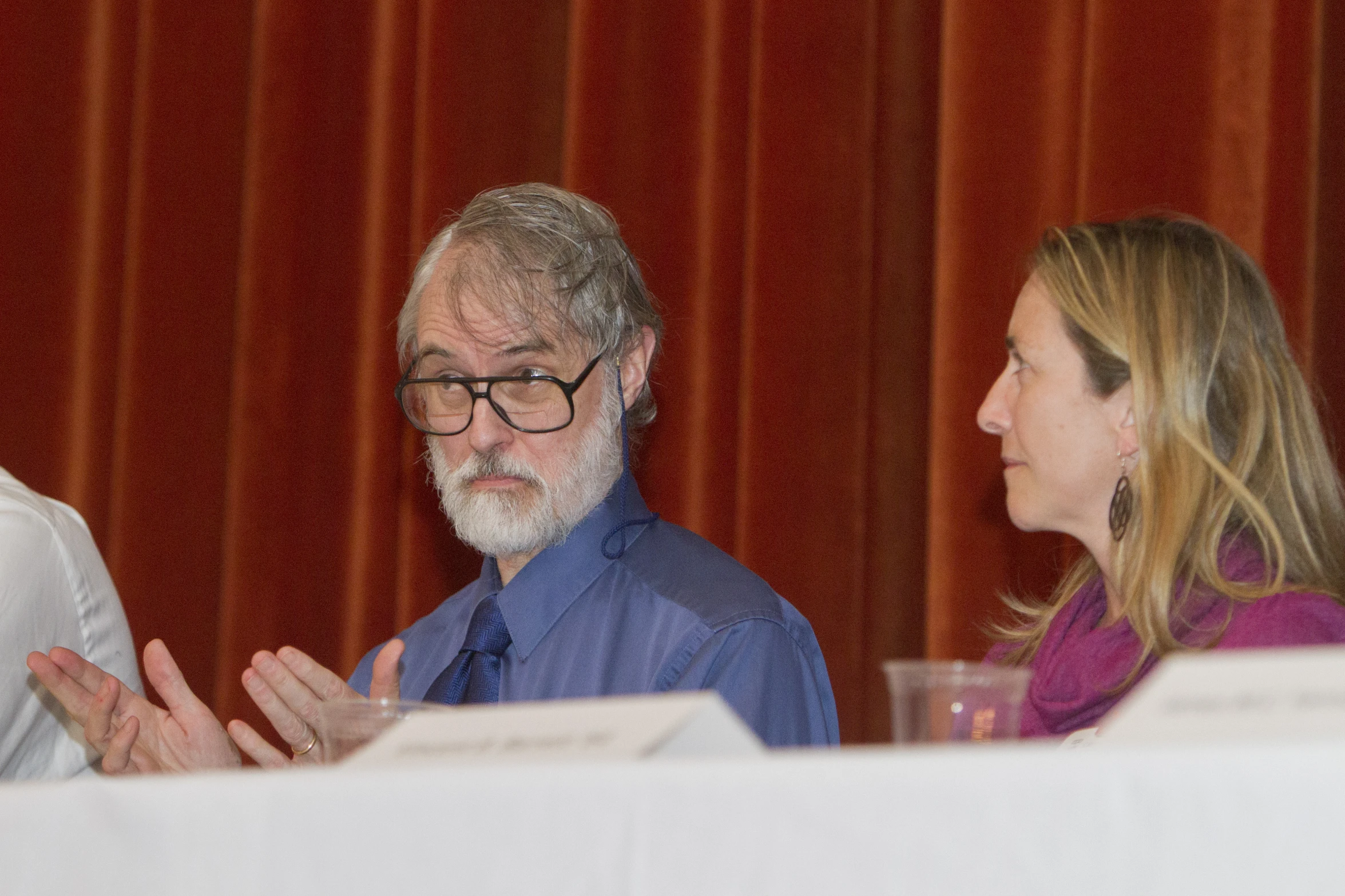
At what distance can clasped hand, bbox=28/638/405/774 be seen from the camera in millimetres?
1292

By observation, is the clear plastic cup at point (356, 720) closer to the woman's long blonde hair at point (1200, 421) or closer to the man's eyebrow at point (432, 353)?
the woman's long blonde hair at point (1200, 421)

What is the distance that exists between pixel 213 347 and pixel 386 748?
81.9 inches

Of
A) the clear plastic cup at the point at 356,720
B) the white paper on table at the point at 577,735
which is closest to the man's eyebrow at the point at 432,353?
the clear plastic cup at the point at 356,720

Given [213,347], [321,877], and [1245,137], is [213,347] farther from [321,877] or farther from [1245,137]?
[321,877]

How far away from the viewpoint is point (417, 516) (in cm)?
246

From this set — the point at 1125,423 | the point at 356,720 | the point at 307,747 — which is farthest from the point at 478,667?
the point at 356,720

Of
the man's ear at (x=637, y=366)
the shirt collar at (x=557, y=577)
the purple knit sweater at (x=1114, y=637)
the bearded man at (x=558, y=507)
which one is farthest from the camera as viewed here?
the man's ear at (x=637, y=366)

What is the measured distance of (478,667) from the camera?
5.63 feet

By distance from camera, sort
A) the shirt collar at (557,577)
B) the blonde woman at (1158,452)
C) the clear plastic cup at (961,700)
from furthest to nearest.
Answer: the shirt collar at (557,577), the blonde woman at (1158,452), the clear plastic cup at (961,700)

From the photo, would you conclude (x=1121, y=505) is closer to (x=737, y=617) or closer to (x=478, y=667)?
(x=737, y=617)

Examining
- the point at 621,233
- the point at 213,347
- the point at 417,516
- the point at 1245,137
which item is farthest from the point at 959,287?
the point at 213,347

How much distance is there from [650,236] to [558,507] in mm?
644

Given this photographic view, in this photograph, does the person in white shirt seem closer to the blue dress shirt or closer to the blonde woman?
the blue dress shirt

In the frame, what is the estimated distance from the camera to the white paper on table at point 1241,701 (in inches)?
19.7
